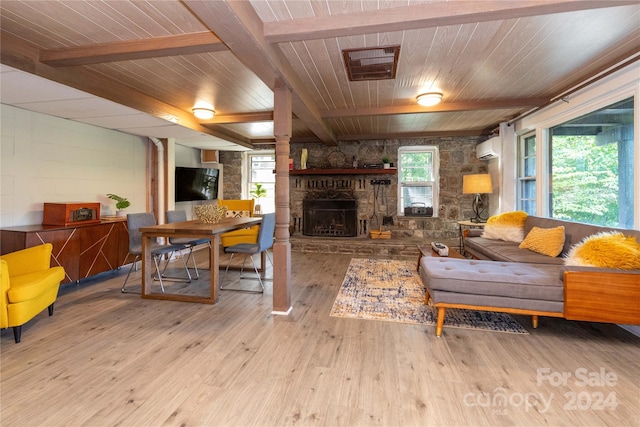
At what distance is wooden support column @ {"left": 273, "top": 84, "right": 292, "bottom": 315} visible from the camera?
9.48 feet

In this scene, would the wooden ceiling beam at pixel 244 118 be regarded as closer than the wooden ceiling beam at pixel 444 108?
No

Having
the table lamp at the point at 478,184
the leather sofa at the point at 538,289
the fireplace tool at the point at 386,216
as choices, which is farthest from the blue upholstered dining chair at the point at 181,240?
the table lamp at the point at 478,184

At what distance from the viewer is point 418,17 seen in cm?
193

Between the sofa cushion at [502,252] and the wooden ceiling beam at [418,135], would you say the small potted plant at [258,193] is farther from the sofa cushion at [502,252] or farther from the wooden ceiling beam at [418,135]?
the sofa cushion at [502,252]

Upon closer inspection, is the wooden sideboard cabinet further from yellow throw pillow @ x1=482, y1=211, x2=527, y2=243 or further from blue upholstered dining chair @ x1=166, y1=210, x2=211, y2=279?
yellow throw pillow @ x1=482, y1=211, x2=527, y2=243

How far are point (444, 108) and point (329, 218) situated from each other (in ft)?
10.7

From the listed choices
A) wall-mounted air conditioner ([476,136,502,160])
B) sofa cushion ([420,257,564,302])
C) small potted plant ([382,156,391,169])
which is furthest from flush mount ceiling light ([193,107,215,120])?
wall-mounted air conditioner ([476,136,502,160])

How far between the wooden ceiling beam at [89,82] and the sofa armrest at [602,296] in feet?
14.8

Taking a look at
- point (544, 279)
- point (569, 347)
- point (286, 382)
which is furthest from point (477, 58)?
point (286, 382)

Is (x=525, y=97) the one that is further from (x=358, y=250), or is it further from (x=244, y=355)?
(x=244, y=355)

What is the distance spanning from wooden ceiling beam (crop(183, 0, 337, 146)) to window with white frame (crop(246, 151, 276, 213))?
4201 millimetres

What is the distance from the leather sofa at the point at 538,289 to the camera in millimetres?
2184

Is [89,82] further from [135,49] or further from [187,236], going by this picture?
[187,236]

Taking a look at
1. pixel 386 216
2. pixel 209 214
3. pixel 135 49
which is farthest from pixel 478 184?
pixel 135 49
